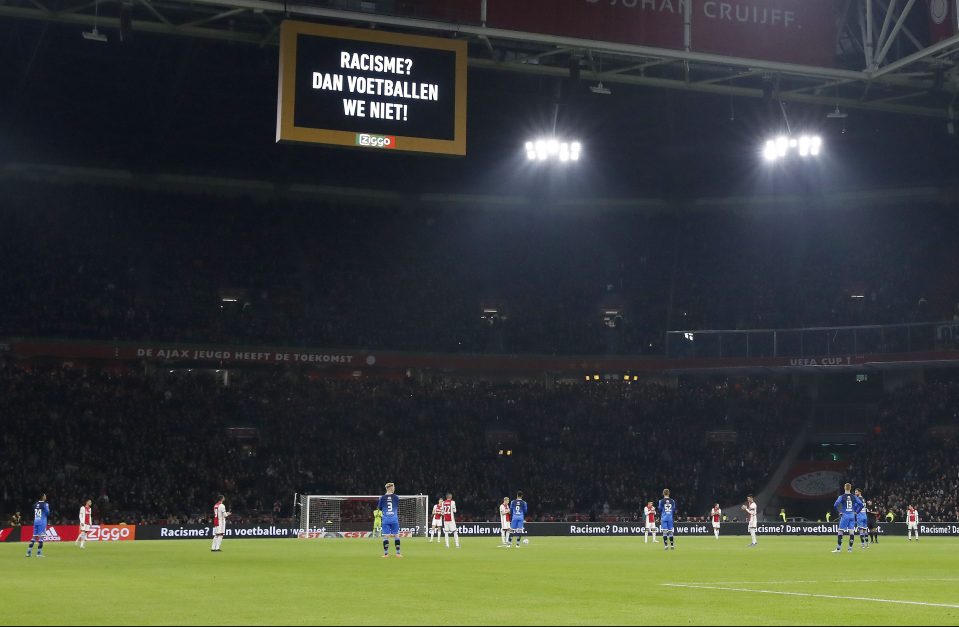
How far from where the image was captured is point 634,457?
62094 millimetres

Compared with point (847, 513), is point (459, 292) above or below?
above

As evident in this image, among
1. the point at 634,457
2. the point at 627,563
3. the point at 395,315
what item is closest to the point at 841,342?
the point at 634,457

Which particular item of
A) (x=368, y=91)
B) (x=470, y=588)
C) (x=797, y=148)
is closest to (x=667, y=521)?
(x=368, y=91)

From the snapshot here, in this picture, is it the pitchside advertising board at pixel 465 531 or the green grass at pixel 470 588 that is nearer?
the green grass at pixel 470 588

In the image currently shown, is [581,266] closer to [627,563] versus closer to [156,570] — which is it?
[627,563]

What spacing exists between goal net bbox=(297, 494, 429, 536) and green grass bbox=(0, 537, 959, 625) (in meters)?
17.6

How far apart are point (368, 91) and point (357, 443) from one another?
33.2 meters

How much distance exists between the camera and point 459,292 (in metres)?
67.8

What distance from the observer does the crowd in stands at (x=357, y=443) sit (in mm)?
50875

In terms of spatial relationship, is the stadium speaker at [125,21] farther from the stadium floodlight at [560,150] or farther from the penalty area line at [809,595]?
the stadium floodlight at [560,150]

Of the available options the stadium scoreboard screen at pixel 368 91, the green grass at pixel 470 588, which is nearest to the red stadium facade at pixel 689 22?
the stadium scoreboard screen at pixel 368 91

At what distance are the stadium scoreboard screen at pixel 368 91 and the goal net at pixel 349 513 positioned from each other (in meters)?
26.1

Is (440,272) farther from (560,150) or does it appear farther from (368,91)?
(368,91)

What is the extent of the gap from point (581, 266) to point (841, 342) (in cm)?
1628
